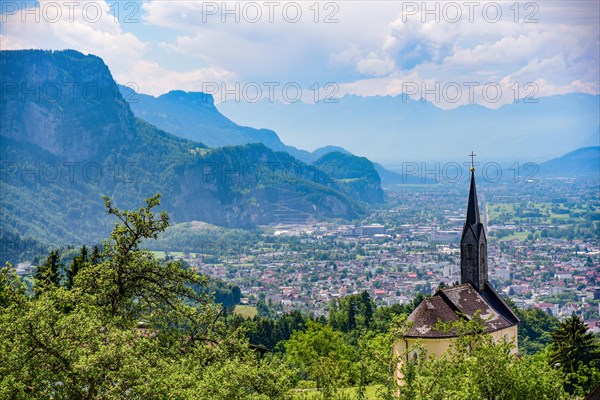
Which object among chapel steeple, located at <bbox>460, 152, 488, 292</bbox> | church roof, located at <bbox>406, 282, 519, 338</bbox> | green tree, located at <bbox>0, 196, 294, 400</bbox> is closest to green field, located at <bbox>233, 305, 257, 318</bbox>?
chapel steeple, located at <bbox>460, 152, 488, 292</bbox>

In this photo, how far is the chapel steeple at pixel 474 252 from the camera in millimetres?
39219

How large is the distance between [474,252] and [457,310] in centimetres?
585

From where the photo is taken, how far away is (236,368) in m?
17.7

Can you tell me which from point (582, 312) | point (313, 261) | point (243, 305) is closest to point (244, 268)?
point (313, 261)

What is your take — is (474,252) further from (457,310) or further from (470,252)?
(457,310)

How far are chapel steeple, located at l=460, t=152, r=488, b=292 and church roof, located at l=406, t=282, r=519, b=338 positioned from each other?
26.4 inches

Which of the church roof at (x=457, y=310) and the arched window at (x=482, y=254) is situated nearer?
the church roof at (x=457, y=310)

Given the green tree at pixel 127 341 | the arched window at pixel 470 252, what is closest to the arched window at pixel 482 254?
the arched window at pixel 470 252

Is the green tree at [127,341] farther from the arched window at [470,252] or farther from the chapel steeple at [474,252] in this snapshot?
the arched window at [470,252]

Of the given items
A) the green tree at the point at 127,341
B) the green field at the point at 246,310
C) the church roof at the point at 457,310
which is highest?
the green tree at the point at 127,341

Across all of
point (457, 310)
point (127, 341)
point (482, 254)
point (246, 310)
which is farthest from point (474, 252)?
point (246, 310)

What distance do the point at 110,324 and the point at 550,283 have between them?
387 feet

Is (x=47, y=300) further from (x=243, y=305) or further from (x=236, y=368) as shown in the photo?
(x=243, y=305)

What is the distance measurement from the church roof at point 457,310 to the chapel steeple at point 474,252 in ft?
2.20
